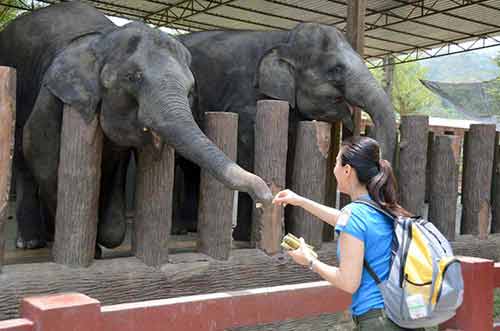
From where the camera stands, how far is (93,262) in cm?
365

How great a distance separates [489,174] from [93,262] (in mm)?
3563

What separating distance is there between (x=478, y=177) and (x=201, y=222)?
8.81 feet

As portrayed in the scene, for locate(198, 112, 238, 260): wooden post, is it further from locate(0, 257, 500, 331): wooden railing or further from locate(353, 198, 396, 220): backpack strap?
locate(353, 198, 396, 220): backpack strap

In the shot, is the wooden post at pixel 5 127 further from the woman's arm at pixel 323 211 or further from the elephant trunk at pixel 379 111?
the elephant trunk at pixel 379 111

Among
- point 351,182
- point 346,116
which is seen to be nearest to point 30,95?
point 346,116

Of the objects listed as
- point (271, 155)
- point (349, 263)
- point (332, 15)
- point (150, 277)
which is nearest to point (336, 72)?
point (271, 155)

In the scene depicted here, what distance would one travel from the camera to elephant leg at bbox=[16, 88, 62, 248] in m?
3.99

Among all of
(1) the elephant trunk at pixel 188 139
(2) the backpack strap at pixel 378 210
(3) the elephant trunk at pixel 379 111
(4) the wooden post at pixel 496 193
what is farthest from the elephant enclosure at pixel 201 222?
(2) the backpack strap at pixel 378 210

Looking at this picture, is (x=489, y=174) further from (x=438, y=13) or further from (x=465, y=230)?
(x=438, y=13)

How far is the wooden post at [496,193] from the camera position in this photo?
6.03 metres

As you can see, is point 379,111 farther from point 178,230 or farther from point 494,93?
point 494,93

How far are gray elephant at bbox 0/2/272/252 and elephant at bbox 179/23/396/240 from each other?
1.12 m

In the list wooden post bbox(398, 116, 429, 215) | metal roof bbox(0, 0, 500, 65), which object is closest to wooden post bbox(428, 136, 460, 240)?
wooden post bbox(398, 116, 429, 215)

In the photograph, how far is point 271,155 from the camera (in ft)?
14.0
